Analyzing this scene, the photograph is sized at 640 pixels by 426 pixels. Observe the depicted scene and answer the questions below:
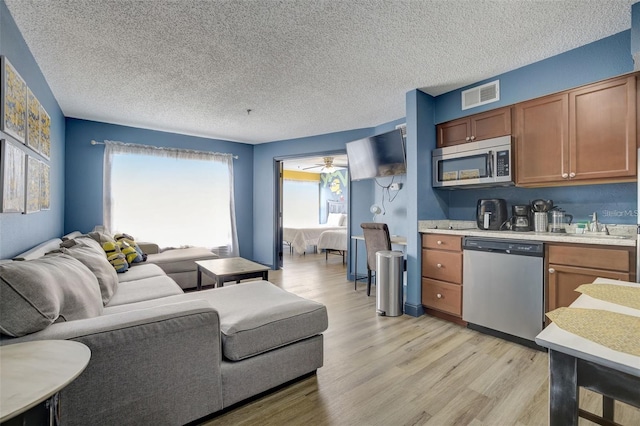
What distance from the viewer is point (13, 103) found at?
1927 millimetres

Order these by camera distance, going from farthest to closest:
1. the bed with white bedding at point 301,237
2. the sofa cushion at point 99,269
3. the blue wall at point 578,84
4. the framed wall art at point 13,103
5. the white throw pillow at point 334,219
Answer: the white throw pillow at point 334,219, the bed with white bedding at point 301,237, the blue wall at point 578,84, the sofa cushion at point 99,269, the framed wall art at point 13,103

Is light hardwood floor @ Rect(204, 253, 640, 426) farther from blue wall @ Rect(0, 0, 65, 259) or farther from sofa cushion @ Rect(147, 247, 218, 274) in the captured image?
sofa cushion @ Rect(147, 247, 218, 274)

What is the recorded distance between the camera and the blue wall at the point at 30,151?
1927mm

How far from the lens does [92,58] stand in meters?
2.54

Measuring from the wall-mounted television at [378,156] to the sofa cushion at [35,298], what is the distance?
3.32m

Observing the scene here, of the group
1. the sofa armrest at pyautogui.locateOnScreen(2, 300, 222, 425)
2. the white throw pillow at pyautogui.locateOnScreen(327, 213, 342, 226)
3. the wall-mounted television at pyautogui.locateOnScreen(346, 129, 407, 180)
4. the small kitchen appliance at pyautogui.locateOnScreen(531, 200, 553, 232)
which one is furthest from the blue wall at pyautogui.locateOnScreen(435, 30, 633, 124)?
the white throw pillow at pyautogui.locateOnScreen(327, 213, 342, 226)

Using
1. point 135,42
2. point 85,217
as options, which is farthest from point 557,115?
point 85,217

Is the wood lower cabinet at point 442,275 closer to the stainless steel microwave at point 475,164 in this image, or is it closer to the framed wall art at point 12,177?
the stainless steel microwave at point 475,164

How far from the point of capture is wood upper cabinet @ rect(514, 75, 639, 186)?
2.17 meters

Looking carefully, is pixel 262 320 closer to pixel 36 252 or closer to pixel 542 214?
pixel 36 252

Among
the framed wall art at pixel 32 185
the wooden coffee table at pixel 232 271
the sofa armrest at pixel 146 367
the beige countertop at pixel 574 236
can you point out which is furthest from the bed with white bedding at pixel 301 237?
the sofa armrest at pixel 146 367

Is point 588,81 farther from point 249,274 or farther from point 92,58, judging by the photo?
point 92,58

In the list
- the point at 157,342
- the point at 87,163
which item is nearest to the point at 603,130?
the point at 157,342

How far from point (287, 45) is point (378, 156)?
206 centimetres
